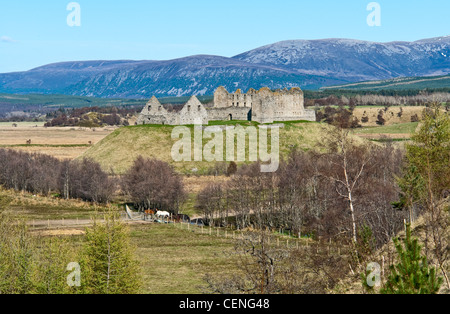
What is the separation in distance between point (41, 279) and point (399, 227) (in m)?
35.8

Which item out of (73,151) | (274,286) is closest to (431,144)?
(274,286)

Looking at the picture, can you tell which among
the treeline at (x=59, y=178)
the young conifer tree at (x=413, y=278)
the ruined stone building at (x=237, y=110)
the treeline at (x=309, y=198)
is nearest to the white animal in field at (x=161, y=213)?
the treeline at (x=309, y=198)

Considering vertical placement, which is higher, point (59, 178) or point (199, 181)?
point (59, 178)

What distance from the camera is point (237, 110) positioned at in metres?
130

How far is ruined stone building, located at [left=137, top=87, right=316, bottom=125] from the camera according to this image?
4911 inches

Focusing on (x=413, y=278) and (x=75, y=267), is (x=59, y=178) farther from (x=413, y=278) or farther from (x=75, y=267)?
(x=413, y=278)

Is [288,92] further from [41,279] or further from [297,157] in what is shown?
[41,279]

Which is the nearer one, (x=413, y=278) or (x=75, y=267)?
(x=413, y=278)

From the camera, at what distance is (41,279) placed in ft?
93.4

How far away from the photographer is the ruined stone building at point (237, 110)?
12475 centimetres

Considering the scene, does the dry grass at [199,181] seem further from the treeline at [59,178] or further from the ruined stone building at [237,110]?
the ruined stone building at [237,110]


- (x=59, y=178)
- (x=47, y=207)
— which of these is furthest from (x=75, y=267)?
(x=59, y=178)

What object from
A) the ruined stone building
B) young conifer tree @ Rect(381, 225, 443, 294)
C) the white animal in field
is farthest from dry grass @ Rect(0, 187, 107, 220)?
young conifer tree @ Rect(381, 225, 443, 294)

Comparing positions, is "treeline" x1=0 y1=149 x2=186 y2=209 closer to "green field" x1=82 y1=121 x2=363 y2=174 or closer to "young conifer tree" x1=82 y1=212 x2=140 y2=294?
"green field" x1=82 y1=121 x2=363 y2=174
